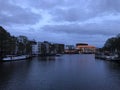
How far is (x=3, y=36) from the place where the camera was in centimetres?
11431

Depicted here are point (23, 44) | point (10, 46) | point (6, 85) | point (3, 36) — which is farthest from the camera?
point (23, 44)

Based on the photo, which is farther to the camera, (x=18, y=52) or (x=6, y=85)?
(x=18, y=52)

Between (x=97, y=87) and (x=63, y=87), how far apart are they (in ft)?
15.7

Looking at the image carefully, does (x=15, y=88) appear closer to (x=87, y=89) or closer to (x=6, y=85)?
(x=6, y=85)

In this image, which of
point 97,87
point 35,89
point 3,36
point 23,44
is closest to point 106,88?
point 97,87

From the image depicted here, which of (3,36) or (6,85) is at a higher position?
(3,36)

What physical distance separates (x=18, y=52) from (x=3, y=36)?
54883mm

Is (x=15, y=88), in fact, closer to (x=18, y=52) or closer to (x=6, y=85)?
(x=6, y=85)

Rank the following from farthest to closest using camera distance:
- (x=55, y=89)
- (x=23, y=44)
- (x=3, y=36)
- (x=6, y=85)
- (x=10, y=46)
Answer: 1. (x=23, y=44)
2. (x=10, y=46)
3. (x=3, y=36)
4. (x=6, y=85)
5. (x=55, y=89)

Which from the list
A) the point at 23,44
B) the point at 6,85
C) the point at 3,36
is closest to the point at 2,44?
the point at 3,36

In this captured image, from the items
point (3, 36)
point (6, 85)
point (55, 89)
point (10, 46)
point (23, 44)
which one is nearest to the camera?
point (55, 89)

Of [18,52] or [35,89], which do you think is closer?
[35,89]

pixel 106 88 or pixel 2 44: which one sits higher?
pixel 2 44

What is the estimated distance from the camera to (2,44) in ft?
378
